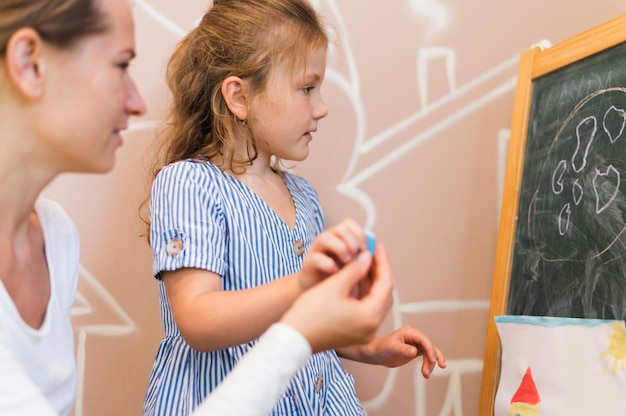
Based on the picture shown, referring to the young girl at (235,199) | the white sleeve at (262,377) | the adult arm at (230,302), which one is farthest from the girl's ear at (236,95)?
the white sleeve at (262,377)

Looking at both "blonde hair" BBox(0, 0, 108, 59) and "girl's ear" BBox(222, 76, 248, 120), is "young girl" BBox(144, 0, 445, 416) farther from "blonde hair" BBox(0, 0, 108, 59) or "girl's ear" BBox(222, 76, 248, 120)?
"blonde hair" BBox(0, 0, 108, 59)

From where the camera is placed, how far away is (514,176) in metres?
1.27

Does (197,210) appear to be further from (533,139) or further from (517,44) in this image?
(517,44)

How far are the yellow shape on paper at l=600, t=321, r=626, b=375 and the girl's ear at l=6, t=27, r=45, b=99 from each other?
2.57ft

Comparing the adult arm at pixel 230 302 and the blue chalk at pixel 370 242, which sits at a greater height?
the blue chalk at pixel 370 242

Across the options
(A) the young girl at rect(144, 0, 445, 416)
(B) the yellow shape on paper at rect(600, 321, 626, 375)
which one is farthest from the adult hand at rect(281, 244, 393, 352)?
(B) the yellow shape on paper at rect(600, 321, 626, 375)

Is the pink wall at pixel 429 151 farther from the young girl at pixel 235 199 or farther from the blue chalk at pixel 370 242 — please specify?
the blue chalk at pixel 370 242

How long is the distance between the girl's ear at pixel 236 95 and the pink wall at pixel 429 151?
0.33 m

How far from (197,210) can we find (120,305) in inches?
18.4

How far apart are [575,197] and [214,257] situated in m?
0.57

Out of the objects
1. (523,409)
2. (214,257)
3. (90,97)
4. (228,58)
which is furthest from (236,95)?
(523,409)

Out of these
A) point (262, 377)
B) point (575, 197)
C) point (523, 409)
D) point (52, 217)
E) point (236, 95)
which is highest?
point (236, 95)

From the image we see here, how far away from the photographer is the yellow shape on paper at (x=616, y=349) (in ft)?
3.10

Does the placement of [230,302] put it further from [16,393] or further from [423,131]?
[423,131]
